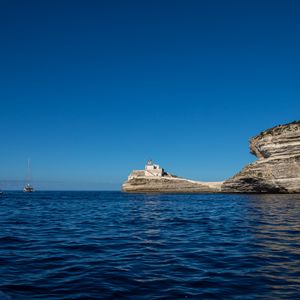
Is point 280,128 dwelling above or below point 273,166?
above

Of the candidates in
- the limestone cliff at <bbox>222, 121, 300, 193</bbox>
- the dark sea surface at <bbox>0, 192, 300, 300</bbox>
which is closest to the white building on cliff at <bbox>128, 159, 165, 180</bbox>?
the limestone cliff at <bbox>222, 121, 300, 193</bbox>

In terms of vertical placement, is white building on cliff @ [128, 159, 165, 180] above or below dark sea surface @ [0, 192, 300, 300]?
above

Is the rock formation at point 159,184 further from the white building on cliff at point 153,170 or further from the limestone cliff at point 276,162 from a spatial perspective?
the limestone cliff at point 276,162

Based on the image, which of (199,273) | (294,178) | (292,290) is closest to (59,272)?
(199,273)

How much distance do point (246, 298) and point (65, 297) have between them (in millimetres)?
3571

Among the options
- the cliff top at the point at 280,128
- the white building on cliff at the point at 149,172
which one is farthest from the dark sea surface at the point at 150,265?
the white building on cliff at the point at 149,172

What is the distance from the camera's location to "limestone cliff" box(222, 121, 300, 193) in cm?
6988

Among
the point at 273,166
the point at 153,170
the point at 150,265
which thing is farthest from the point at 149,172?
the point at 150,265

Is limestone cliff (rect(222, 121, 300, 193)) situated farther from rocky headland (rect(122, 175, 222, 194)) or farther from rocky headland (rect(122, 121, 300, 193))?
rocky headland (rect(122, 175, 222, 194))

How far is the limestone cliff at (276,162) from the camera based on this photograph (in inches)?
2751

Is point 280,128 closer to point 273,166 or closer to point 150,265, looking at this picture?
A: point 273,166

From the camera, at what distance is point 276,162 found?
7206cm

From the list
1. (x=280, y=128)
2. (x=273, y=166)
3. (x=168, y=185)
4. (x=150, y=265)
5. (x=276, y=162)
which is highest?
(x=280, y=128)

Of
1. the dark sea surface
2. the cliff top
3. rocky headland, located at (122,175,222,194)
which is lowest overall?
the dark sea surface
